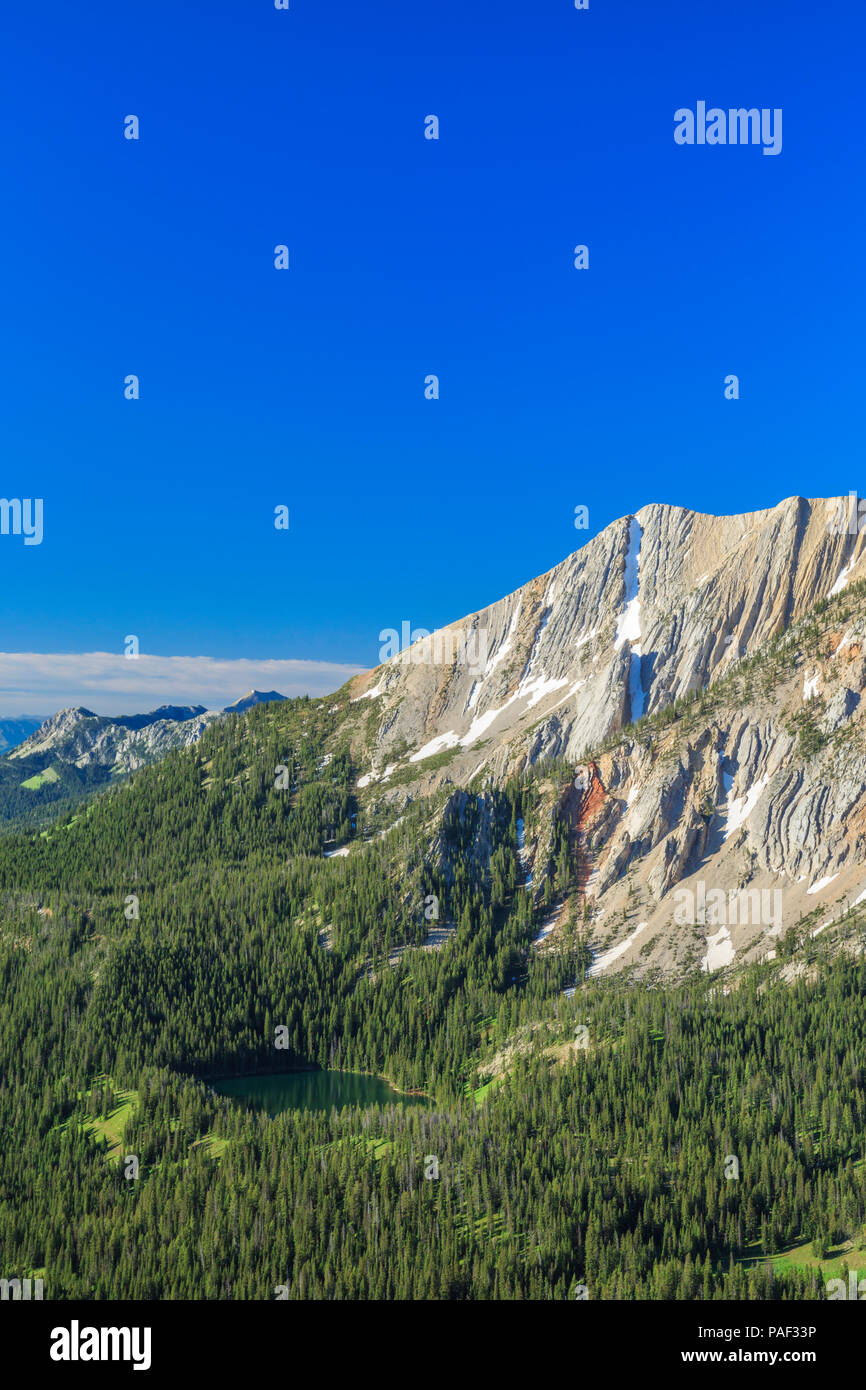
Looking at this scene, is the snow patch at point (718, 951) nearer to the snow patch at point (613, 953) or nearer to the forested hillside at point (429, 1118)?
the forested hillside at point (429, 1118)

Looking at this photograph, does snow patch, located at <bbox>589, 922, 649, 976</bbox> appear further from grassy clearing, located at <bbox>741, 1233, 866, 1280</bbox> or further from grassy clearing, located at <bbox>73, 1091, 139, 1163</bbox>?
grassy clearing, located at <bbox>73, 1091, 139, 1163</bbox>

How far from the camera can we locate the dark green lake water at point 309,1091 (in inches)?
5782

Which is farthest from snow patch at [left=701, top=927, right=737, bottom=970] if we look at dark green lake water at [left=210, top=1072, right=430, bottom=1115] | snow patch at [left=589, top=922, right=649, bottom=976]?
dark green lake water at [left=210, top=1072, right=430, bottom=1115]

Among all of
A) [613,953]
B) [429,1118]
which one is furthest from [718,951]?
[429,1118]

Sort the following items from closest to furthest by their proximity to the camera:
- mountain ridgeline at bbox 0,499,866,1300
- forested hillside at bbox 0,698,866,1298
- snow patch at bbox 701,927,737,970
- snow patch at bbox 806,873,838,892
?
forested hillside at bbox 0,698,866,1298 → mountain ridgeline at bbox 0,499,866,1300 → snow patch at bbox 701,927,737,970 → snow patch at bbox 806,873,838,892

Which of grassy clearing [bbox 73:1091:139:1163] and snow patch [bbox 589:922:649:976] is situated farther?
snow patch [bbox 589:922:649:976]

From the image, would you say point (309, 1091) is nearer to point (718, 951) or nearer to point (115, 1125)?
point (115, 1125)

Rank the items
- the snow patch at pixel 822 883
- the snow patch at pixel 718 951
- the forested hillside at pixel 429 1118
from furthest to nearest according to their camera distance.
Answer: the snow patch at pixel 822 883
the snow patch at pixel 718 951
the forested hillside at pixel 429 1118

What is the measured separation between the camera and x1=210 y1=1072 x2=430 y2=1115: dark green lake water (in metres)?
147

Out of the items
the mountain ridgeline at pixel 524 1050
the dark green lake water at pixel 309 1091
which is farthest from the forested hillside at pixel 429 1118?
the dark green lake water at pixel 309 1091

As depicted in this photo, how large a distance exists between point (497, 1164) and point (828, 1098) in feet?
128

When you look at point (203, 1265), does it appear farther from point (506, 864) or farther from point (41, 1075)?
point (506, 864)

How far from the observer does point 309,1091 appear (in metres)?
154
